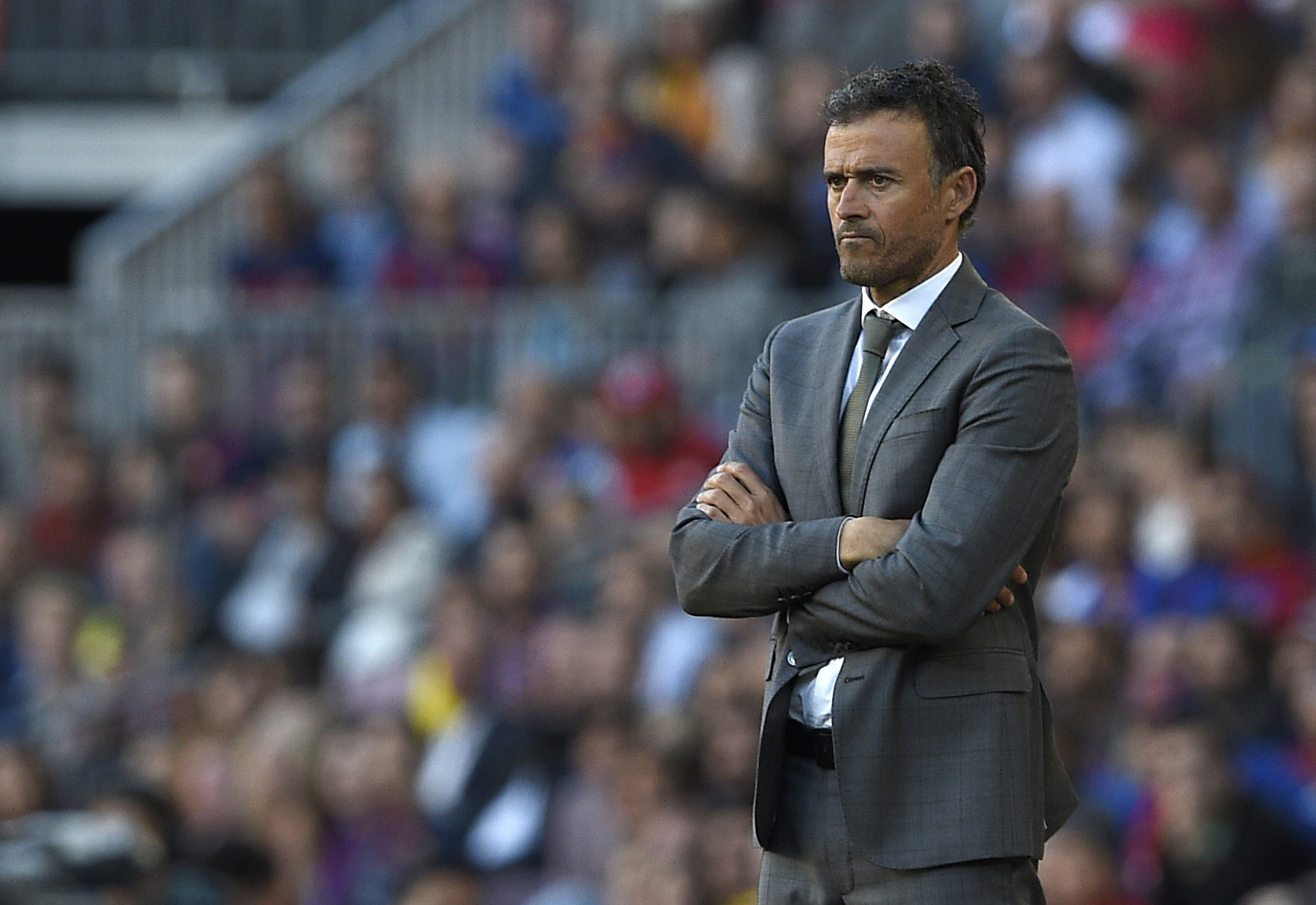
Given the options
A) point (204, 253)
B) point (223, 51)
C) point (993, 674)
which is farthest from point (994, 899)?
point (223, 51)

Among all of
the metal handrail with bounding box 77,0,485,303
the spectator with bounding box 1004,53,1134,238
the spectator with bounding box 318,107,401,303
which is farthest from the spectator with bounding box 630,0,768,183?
the metal handrail with bounding box 77,0,485,303

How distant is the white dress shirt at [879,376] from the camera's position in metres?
3.91

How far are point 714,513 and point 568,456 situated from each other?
22.2 ft

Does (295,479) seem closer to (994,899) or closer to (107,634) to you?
(107,634)

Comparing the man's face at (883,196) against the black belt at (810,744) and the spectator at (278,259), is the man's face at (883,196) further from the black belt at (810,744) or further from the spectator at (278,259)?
the spectator at (278,259)

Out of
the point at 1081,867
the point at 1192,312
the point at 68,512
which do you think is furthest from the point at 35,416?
the point at 1081,867

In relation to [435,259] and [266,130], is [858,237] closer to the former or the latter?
[435,259]

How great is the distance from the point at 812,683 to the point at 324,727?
246 inches

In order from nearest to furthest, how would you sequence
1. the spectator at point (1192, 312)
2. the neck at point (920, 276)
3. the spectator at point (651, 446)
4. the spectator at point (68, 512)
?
the neck at point (920, 276) < the spectator at point (1192, 312) < the spectator at point (651, 446) < the spectator at point (68, 512)

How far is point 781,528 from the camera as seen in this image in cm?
389

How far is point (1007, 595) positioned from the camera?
386 cm

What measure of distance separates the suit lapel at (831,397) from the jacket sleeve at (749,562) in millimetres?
94

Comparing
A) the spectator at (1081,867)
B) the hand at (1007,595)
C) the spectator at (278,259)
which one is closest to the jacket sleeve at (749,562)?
the hand at (1007,595)

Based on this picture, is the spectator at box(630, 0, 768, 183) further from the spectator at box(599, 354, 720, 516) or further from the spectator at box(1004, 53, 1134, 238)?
the spectator at box(599, 354, 720, 516)
